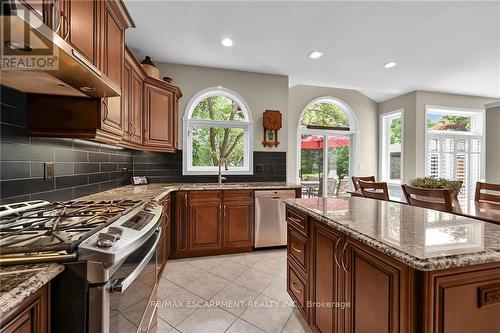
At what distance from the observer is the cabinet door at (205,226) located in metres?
2.84

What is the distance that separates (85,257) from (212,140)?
295cm

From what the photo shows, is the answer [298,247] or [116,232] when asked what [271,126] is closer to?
[298,247]

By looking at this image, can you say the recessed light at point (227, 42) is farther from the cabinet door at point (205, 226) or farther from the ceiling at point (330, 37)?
the cabinet door at point (205, 226)

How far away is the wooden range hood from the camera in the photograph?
743 millimetres

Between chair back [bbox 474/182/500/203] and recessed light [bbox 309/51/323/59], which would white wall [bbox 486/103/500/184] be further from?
recessed light [bbox 309/51/323/59]

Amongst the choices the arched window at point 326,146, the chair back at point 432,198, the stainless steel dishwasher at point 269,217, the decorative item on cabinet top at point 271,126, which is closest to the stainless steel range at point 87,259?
the stainless steel dishwasher at point 269,217

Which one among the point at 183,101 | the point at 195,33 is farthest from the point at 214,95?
the point at 195,33

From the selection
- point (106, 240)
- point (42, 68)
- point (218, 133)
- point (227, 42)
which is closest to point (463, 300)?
point (106, 240)

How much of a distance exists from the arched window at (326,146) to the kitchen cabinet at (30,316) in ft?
14.6

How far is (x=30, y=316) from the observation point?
2.14ft

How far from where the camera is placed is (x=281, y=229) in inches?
124

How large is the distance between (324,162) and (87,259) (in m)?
4.78

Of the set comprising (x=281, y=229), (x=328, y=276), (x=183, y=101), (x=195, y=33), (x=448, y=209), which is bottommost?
(x=281, y=229)

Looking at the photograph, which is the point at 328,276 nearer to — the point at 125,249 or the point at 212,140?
the point at 125,249
